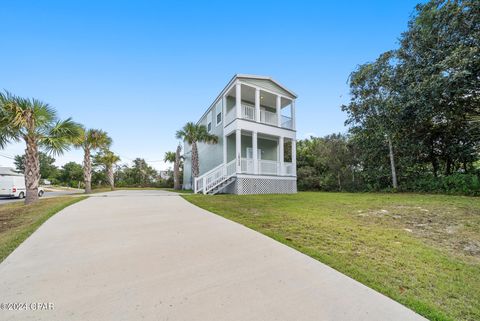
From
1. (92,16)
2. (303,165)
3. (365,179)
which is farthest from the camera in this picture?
(303,165)

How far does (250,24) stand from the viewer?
12898 millimetres

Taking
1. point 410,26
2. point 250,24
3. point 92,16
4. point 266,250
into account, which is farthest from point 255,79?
point 266,250

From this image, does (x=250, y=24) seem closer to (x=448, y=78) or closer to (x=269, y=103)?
(x=269, y=103)

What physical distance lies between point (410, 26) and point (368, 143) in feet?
26.3

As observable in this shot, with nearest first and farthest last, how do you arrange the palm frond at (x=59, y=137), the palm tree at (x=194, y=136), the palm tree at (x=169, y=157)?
1. the palm frond at (x=59, y=137)
2. the palm tree at (x=194, y=136)
3. the palm tree at (x=169, y=157)

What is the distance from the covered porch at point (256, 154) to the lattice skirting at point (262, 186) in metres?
0.39

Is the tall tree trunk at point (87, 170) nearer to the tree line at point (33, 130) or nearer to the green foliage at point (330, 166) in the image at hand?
the tree line at point (33, 130)

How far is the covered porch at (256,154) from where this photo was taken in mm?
13031

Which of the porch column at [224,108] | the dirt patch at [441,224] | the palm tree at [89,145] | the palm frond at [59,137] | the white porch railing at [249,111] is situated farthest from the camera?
the palm tree at [89,145]

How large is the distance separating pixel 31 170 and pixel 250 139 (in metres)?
12.2

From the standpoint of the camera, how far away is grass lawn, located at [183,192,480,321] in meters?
2.26

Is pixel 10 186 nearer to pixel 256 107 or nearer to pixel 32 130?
pixel 32 130

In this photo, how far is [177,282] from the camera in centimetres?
243

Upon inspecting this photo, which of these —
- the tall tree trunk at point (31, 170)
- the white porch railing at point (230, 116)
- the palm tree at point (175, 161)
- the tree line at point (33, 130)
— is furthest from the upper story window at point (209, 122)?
the tall tree trunk at point (31, 170)
